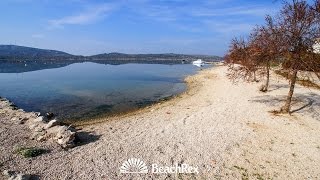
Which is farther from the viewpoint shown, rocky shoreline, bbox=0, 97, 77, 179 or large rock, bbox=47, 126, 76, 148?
large rock, bbox=47, 126, 76, 148

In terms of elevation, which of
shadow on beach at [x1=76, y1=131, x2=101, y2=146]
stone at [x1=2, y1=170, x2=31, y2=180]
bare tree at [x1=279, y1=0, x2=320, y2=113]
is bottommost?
shadow on beach at [x1=76, y1=131, x2=101, y2=146]

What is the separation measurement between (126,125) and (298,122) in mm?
12181

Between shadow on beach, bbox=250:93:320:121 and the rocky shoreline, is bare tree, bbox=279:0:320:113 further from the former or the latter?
the rocky shoreline

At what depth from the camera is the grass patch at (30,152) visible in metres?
14.5

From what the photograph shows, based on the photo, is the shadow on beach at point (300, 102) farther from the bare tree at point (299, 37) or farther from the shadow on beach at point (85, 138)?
the shadow on beach at point (85, 138)

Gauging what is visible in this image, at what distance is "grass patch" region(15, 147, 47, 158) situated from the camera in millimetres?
14539

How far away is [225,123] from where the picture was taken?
2098 centimetres

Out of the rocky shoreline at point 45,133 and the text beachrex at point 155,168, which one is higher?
the rocky shoreline at point 45,133

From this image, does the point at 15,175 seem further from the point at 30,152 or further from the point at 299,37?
the point at 299,37

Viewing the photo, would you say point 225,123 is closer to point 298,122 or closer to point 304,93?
point 298,122

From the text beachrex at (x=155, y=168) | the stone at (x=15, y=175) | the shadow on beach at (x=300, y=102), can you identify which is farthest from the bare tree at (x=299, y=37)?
the stone at (x=15, y=175)

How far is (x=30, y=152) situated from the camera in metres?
14.7

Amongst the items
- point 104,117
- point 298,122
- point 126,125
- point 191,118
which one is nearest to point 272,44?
point 298,122

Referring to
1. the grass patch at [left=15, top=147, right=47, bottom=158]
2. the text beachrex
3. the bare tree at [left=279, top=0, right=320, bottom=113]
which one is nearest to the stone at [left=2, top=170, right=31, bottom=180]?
the grass patch at [left=15, top=147, right=47, bottom=158]
